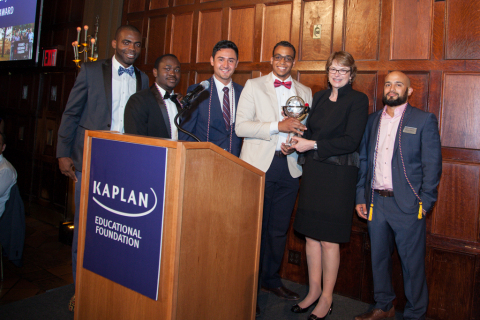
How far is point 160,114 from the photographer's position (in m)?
2.64

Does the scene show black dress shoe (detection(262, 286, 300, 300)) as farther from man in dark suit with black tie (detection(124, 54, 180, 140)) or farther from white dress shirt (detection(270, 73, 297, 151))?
man in dark suit with black tie (detection(124, 54, 180, 140))

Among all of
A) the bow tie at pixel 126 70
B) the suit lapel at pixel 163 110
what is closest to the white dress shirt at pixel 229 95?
the suit lapel at pixel 163 110

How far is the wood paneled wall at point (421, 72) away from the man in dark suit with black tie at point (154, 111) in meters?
0.94

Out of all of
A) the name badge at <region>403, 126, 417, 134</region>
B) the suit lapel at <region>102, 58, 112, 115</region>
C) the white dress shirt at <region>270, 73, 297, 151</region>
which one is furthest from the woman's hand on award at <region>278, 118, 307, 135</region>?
the suit lapel at <region>102, 58, 112, 115</region>

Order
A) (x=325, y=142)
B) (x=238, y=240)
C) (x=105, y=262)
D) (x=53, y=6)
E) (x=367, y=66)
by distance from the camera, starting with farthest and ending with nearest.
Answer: (x=53, y=6), (x=367, y=66), (x=325, y=142), (x=238, y=240), (x=105, y=262)

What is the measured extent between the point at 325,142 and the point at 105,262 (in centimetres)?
151

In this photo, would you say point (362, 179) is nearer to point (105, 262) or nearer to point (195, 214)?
point (195, 214)

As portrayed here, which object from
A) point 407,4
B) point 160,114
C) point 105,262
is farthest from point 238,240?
point 407,4

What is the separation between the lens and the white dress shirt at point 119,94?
107 inches

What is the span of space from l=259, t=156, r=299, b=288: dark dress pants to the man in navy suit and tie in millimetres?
545

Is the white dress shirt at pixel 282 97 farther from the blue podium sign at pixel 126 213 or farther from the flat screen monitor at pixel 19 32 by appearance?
the flat screen monitor at pixel 19 32

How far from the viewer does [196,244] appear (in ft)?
4.81

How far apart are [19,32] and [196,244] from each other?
522 cm

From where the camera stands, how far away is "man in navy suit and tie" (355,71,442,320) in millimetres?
2410
